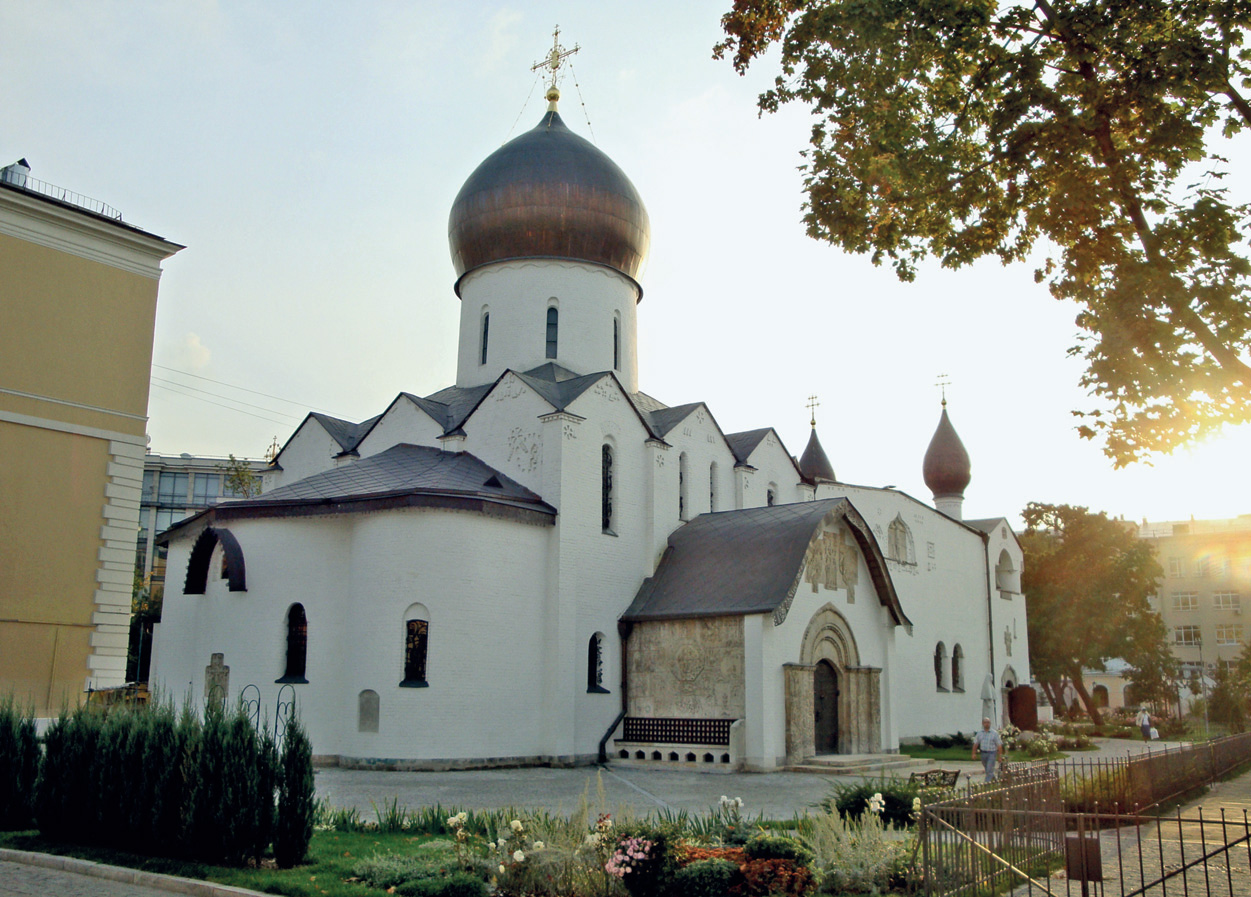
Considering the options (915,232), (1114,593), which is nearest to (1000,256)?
(915,232)

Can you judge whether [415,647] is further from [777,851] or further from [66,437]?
[777,851]

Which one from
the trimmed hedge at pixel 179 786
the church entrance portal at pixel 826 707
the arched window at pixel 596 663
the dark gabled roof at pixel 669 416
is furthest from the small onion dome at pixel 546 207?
the trimmed hedge at pixel 179 786

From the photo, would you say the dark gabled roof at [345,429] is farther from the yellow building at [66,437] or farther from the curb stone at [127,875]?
the curb stone at [127,875]

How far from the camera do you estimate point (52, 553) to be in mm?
14359

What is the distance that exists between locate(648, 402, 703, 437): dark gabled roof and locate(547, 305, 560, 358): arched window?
2.77 metres

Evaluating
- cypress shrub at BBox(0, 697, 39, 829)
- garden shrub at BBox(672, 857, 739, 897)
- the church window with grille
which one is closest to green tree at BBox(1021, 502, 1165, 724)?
the church window with grille

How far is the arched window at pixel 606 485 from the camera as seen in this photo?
68.8ft

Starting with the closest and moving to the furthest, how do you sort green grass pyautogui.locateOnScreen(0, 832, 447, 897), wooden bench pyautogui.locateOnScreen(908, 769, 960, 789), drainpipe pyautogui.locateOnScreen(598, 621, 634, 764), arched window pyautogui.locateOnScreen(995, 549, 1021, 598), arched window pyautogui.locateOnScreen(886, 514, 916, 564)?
green grass pyautogui.locateOnScreen(0, 832, 447, 897) → wooden bench pyautogui.locateOnScreen(908, 769, 960, 789) → drainpipe pyautogui.locateOnScreen(598, 621, 634, 764) → arched window pyautogui.locateOnScreen(886, 514, 916, 564) → arched window pyautogui.locateOnScreen(995, 549, 1021, 598)

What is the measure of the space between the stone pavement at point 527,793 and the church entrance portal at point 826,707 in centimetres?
263

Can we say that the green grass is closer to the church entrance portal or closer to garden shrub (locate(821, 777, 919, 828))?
garden shrub (locate(821, 777, 919, 828))

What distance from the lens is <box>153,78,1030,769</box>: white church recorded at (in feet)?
58.2

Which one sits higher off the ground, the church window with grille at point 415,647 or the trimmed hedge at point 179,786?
the church window with grille at point 415,647

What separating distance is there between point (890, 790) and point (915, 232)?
576 centimetres

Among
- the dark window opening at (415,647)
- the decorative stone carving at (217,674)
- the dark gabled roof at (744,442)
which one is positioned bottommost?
the decorative stone carving at (217,674)
